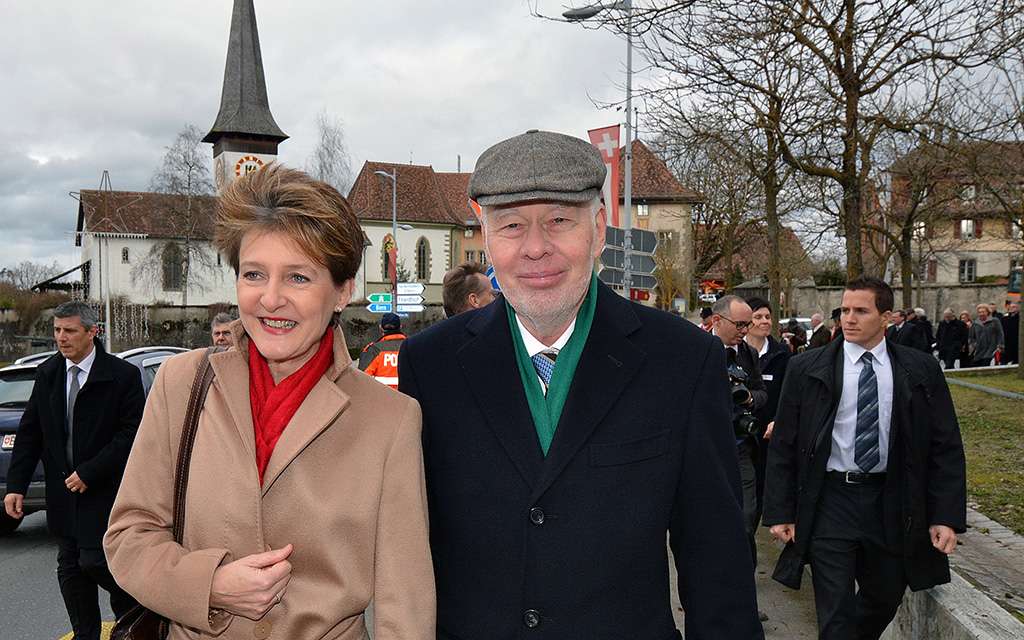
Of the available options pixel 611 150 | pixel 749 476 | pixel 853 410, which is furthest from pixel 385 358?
pixel 611 150

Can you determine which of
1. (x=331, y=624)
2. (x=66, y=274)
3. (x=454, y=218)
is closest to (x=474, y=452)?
(x=331, y=624)

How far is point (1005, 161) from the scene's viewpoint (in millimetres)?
14305

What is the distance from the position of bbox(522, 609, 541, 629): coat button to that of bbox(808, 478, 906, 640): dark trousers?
9.37 feet

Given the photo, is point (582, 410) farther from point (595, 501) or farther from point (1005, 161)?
point (1005, 161)

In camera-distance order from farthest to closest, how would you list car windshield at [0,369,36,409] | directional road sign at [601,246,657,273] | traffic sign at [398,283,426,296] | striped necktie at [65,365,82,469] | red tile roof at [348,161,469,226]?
red tile roof at [348,161,469,226] → traffic sign at [398,283,426,296] → directional road sign at [601,246,657,273] → car windshield at [0,369,36,409] → striped necktie at [65,365,82,469]

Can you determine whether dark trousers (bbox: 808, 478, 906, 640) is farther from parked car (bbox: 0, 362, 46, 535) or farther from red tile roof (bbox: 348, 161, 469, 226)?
red tile roof (bbox: 348, 161, 469, 226)

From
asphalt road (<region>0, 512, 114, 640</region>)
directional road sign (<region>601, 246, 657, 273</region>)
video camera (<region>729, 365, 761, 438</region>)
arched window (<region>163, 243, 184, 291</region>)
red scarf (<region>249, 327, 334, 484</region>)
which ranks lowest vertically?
asphalt road (<region>0, 512, 114, 640</region>)

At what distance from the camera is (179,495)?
2.00 m

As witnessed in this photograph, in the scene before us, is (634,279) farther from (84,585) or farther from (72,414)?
(84,585)

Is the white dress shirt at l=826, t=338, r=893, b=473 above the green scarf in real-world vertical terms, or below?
below

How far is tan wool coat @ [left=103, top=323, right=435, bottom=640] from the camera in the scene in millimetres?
1969

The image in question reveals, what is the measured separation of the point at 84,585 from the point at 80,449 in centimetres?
86

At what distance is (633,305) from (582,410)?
1.36ft

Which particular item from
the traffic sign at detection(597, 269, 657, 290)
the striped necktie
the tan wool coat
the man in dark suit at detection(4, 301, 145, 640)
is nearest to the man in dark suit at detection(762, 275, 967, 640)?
the tan wool coat
